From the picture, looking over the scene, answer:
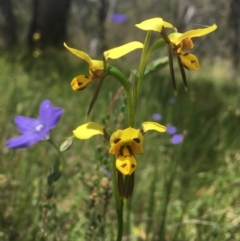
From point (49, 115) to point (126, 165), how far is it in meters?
0.46

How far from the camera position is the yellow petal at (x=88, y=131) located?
57cm

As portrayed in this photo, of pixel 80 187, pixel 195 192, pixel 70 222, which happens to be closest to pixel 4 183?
pixel 70 222

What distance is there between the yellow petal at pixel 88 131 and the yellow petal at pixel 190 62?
137mm

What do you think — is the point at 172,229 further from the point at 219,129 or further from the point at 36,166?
the point at 219,129

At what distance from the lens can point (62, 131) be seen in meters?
1.95

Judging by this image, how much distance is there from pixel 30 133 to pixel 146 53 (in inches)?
18.1

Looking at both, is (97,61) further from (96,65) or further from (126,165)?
(126,165)

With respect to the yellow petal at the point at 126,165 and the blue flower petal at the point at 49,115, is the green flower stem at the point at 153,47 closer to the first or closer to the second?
the yellow petal at the point at 126,165

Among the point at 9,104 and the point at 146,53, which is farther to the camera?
the point at 9,104

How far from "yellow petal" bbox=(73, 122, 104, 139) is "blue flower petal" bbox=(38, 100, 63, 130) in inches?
13.3

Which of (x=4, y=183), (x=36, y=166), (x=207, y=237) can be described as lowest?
(x=207, y=237)

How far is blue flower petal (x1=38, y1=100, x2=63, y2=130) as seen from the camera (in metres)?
0.93

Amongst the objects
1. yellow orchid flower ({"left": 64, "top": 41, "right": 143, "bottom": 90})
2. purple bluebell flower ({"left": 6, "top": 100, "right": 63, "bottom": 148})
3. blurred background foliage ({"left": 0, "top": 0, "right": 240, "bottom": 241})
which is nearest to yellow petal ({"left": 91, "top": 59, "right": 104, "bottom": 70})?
yellow orchid flower ({"left": 64, "top": 41, "right": 143, "bottom": 90})

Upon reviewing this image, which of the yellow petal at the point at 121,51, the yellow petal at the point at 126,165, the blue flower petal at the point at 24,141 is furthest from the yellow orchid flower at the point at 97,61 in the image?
the blue flower petal at the point at 24,141
